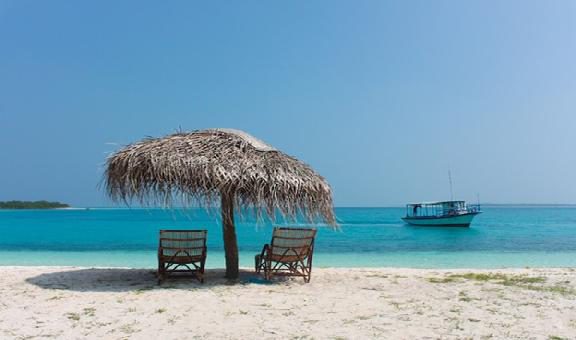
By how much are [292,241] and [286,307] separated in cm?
160

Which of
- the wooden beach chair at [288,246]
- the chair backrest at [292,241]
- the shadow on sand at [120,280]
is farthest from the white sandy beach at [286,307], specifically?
the chair backrest at [292,241]

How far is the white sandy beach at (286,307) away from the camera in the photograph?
4.10 m

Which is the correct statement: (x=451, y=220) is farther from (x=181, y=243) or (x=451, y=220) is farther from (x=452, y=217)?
(x=181, y=243)

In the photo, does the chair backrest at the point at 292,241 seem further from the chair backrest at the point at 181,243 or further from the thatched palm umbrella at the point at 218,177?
the chair backrest at the point at 181,243

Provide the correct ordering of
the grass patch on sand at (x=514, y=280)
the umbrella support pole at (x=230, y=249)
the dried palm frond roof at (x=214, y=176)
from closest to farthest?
the dried palm frond roof at (x=214, y=176), the grass patch on sand at (x=514, y=280), the umbrella support pole at (x=230, y=249)

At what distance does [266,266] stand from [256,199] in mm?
1181

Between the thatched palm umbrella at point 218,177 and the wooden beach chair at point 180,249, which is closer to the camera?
the thatched palm umbrella at point 218,177

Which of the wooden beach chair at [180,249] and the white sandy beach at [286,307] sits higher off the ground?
the wooden beach chair at [180,249]

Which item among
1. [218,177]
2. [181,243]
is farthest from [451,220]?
[218,177]

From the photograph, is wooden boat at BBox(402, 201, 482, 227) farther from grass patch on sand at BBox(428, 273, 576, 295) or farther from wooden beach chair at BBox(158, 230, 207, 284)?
wooden beach chair at BBox(158, 230, 207, 284)

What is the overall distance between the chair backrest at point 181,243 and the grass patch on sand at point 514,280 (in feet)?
11.5

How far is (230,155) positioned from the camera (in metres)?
6.23

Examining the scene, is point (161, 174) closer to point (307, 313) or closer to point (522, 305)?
point (307, 313)

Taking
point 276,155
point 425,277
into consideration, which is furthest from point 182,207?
point 425,277
